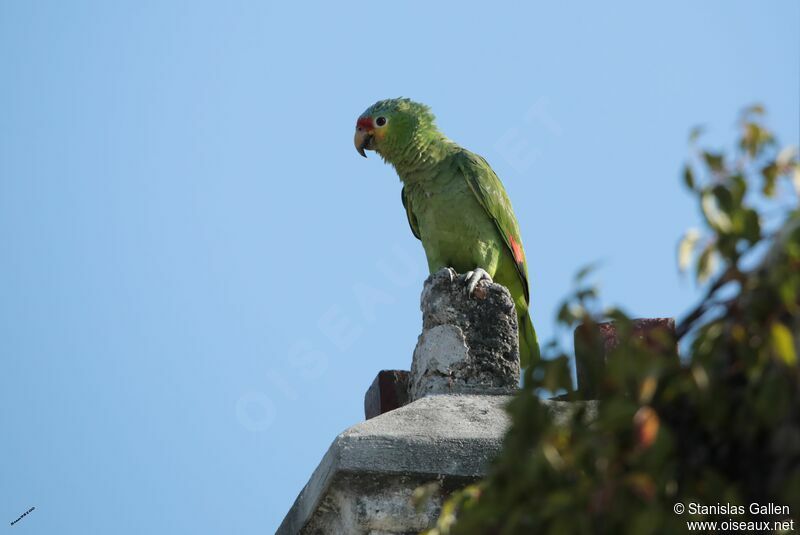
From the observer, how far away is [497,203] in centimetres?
768

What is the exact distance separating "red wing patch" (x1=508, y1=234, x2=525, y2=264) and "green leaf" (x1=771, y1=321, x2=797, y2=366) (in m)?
5.85

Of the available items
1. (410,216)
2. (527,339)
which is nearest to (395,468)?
(527,339)

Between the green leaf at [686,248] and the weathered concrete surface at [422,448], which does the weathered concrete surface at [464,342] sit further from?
the green leaf at [686,248]

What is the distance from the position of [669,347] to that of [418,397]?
3366mm

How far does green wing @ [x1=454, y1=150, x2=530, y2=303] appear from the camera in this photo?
763 cm

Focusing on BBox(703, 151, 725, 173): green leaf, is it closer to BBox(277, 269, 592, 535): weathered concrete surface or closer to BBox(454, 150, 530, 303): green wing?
BBox(277, 269, 592, 535): weathered concrete surface

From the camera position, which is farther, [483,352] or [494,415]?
[483,352]

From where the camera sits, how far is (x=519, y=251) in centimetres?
771

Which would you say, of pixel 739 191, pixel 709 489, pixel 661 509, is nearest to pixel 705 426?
pixel 709 489

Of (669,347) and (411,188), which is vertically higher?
(411,188)

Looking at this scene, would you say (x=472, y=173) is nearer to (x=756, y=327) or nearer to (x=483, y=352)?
(x=483, y=352)

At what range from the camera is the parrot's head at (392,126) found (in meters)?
8.10

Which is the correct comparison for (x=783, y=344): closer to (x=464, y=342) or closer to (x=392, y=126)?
(x=464, y=342)

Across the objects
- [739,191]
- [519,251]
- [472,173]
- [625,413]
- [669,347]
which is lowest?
[625,413]
